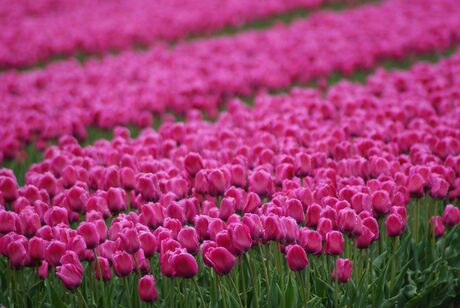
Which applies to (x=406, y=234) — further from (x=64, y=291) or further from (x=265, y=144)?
(x=64, y=291)

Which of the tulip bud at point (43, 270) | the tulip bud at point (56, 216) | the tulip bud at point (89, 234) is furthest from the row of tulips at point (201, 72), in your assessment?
the tulip bud at point (89, 234)

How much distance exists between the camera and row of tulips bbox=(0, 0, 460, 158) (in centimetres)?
605

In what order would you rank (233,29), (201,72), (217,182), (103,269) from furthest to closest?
(233,29), (201,72), (217,182), (103,269)

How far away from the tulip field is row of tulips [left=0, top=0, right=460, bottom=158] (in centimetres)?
4

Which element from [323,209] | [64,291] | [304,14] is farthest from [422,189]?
[304,14]

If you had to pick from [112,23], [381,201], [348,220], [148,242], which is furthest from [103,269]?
[112,23]

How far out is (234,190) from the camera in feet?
9.84

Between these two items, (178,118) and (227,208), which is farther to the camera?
(178,118)

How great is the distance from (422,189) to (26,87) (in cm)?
624

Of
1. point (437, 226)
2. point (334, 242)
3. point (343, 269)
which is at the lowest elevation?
point (437, 226)

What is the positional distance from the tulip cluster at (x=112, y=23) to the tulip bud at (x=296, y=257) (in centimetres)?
932

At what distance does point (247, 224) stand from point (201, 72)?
5.80m

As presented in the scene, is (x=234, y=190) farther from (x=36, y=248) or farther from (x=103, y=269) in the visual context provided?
(x=36, y=248)

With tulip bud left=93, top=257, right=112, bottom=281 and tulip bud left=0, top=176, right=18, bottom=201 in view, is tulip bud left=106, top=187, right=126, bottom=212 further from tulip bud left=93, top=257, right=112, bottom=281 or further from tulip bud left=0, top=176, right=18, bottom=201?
tulip bud left=0, top=176, right=18, bottom=201
